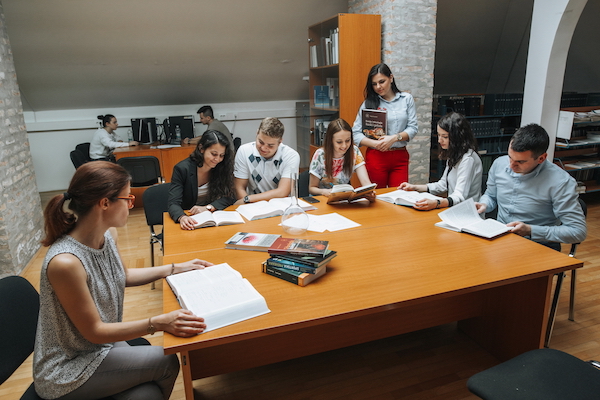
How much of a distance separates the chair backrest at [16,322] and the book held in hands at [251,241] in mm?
820

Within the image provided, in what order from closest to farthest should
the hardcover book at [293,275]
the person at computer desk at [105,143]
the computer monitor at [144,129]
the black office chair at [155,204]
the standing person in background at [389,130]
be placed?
1. the hardcover book at [293,275]
2. the black office chair at [155,204]
3. the standing person in background at [389,130]
4. the person at computer desk at [105,143]
5. the computer monitor at [144,129]

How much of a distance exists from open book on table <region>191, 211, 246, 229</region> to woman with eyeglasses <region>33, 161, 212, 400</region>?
33.1 inches

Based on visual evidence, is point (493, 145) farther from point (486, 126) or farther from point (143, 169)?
point (143, 169)

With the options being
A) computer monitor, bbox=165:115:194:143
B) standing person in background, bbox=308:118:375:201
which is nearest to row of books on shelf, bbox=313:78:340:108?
standing person in background, bbox=308:118:375:201

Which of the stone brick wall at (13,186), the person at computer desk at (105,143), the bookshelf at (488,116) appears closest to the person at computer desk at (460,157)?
the bookshelf at (488,116)

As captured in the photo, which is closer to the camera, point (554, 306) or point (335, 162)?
point (554, 306)

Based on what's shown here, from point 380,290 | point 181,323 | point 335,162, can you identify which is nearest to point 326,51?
point 335,162

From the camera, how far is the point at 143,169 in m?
4.72

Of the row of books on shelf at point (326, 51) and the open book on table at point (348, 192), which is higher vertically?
the row of books on shelf at point (326, 51)

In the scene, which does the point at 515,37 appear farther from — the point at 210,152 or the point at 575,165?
the point at 210,152

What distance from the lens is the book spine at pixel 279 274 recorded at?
163cm

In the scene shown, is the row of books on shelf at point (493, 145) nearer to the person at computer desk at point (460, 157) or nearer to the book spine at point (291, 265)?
the person at computer desk at point (460, 157)

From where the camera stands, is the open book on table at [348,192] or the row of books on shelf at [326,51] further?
the row of books on shelf at [326,51]

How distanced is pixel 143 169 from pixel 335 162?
2.60 metres
